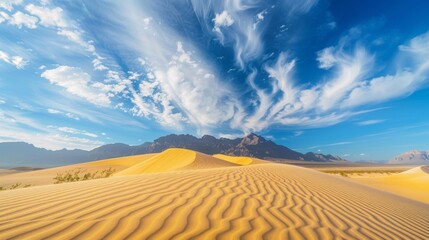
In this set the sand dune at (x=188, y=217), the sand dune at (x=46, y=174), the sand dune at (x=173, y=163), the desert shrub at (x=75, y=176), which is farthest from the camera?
the sand dune at (x=173, y=163)

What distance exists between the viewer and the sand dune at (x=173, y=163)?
2008cm

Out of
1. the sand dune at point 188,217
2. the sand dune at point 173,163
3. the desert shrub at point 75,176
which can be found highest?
the sand dune at point 173,163

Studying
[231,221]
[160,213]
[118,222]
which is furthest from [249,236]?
[118,222]

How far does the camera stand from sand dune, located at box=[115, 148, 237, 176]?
20.1m

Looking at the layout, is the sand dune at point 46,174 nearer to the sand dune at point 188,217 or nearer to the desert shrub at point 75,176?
the desert shrub at point 75,176

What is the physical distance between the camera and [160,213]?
128 inches

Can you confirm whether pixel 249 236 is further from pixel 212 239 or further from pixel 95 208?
pixel 95 208

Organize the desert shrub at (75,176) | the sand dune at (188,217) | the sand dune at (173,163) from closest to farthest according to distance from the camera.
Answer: the sand dune at (188,217) → the desert shrub at (75,176) → the sand dune at (173,163)

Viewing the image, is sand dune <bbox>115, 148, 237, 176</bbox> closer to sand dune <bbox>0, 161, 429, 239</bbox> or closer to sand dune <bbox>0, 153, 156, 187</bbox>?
sand dune <bbox>0, 153, 156, 187</bbox>

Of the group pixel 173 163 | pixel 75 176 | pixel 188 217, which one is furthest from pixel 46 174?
pixel 188 217

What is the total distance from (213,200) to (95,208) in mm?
1852

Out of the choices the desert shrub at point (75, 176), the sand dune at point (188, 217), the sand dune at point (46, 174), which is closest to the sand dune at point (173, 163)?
the desert shrub at point (75, 176)

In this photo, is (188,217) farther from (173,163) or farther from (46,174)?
(46,174)

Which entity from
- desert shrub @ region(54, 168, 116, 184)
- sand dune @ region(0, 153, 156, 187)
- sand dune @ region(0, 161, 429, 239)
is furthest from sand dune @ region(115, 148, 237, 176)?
sand dune @ region(0, 161, 429, 239)
